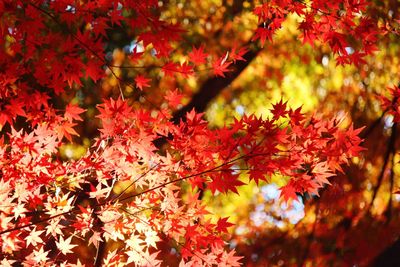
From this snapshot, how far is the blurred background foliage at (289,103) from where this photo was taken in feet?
15.0

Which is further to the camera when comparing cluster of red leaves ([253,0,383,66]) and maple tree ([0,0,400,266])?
cluster of red leaves ([253,0,383,66])

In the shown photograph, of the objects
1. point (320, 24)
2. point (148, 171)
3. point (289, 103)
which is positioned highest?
point (320, 24)

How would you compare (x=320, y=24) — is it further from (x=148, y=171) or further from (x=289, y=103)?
(x=148, y=171)

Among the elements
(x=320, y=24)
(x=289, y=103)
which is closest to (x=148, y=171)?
(x=320, y=24)

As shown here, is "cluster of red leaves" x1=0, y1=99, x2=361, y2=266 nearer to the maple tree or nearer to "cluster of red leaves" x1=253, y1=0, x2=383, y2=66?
the maple tree

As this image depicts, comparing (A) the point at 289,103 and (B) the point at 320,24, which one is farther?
(A) the point at 289,103

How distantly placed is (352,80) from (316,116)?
792 mm

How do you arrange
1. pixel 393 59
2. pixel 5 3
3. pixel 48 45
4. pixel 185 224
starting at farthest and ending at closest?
pixel 393 59 < pixel 48 45 < pixel 185 224 < pixel 5 3

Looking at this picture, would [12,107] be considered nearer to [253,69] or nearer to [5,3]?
[5,3]

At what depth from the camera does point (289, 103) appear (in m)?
4.80

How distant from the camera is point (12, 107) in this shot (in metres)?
3.33

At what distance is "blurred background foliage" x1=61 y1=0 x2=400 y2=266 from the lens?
15.0ft

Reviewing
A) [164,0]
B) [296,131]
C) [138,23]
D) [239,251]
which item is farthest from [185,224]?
[164,0]

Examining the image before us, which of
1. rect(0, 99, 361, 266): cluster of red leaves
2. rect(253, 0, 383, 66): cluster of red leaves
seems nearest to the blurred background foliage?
rect(253, 0, 383, 66): cluster of red leaves
